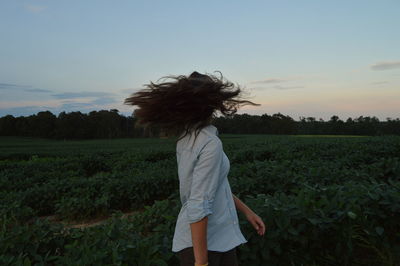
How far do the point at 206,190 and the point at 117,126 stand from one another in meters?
67.1

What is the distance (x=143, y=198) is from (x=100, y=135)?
59757 millimetres

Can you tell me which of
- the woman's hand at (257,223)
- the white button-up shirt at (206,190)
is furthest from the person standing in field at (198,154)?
the woman's hand at (257,223)

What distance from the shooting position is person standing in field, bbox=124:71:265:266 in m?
1.50

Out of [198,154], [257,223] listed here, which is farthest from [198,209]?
[257,223]

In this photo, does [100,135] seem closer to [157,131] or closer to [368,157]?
[368,157]

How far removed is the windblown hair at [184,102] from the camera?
160 centimetres

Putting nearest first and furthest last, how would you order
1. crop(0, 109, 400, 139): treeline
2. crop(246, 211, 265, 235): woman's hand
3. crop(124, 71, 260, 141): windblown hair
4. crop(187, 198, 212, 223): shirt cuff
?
crop(187, 198, 212, 223): shirt cuff < crop(124, 71, 260, 141): windblown hair < crop(246, 211, 265, 235): woman's hand < crop(0, 109, 400, 139): treeline

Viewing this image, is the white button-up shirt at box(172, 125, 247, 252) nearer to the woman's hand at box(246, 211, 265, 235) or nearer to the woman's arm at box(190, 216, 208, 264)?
the woman's arm at box(190, 216, 208, 264)

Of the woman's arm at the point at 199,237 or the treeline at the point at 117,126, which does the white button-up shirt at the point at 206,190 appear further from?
the treeline at the point at 117,126

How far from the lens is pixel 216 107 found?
5.40 feet

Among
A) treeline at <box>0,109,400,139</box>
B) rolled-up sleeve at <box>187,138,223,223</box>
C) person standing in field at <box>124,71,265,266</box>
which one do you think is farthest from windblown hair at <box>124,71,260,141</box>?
treeline at <box>0,109,400,139</box>

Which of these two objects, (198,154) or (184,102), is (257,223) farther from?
(184,102)

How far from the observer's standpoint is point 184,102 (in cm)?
160

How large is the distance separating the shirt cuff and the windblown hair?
1.12ft
